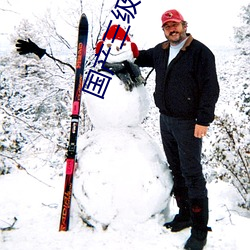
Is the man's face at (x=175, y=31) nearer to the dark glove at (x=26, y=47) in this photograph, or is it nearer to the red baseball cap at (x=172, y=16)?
the red baseball cap at (x=172, y=16)

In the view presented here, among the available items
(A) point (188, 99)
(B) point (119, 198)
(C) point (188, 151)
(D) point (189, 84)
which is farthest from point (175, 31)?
(B) point (119, 198)

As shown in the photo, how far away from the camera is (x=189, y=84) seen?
2531mm

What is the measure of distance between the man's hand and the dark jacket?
0.12 ft

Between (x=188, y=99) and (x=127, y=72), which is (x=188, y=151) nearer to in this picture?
(x=188, y=99)

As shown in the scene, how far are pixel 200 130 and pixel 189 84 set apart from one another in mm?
416

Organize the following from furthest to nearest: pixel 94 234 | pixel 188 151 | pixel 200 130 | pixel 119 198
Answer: pixel 94 234, pixel 119 198, pixel 188 151, pixel 200 130

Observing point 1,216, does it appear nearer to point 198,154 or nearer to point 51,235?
point 51,235

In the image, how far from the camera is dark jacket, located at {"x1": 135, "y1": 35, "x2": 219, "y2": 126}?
2.43 meters

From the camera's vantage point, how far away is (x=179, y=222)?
9.87ft

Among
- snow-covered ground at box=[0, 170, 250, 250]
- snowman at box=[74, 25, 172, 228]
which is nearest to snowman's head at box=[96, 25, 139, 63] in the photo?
snowman at box=[74, 25, 172, 228]

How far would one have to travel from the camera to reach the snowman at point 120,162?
2838 millimetres

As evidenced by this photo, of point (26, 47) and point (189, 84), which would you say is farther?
point (26, 47)

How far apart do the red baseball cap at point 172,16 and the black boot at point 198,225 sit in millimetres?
1638

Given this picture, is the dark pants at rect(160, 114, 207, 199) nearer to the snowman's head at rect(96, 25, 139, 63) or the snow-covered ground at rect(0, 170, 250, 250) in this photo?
the snow-covered ground at rect(0, 170, 250, 250)
